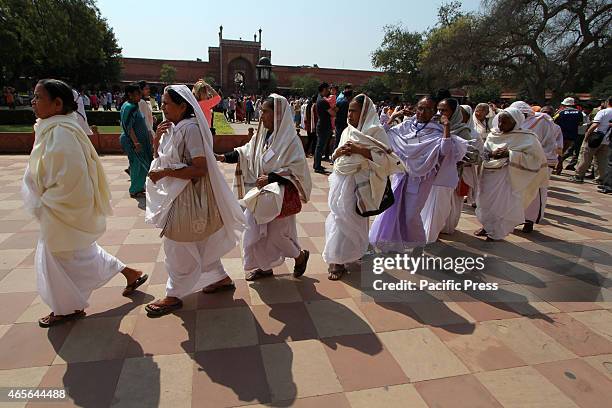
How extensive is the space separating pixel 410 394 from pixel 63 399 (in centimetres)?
198

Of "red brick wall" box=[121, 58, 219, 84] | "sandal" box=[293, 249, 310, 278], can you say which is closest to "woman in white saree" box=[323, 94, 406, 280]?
"sandal" box=[293, 249, 310, 278]

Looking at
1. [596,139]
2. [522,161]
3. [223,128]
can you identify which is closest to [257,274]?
[522,161]

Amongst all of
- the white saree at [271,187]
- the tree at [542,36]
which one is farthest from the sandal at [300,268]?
the tree at [542,36]

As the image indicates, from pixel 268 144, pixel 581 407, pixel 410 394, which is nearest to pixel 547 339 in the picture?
pixel 581 407

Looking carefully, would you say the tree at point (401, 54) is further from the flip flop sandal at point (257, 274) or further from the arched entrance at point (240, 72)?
the flip flop sandal at point (257, 274)

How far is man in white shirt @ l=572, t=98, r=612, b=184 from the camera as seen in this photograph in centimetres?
873

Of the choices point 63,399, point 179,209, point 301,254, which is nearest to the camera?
point 63,399

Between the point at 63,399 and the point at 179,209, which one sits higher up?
the point at 179,209

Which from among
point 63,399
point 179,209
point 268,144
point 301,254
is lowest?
point 63,399

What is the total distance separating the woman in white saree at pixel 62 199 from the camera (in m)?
2.64

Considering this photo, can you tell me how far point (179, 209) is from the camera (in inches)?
115

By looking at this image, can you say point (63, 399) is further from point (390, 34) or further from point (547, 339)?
point (390, 34)

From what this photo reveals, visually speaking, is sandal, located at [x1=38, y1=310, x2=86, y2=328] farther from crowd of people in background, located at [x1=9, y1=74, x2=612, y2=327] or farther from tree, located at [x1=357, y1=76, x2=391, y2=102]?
tree, located at [x1=357, y1=76, x2=391, y2=102]

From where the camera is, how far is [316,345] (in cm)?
276
